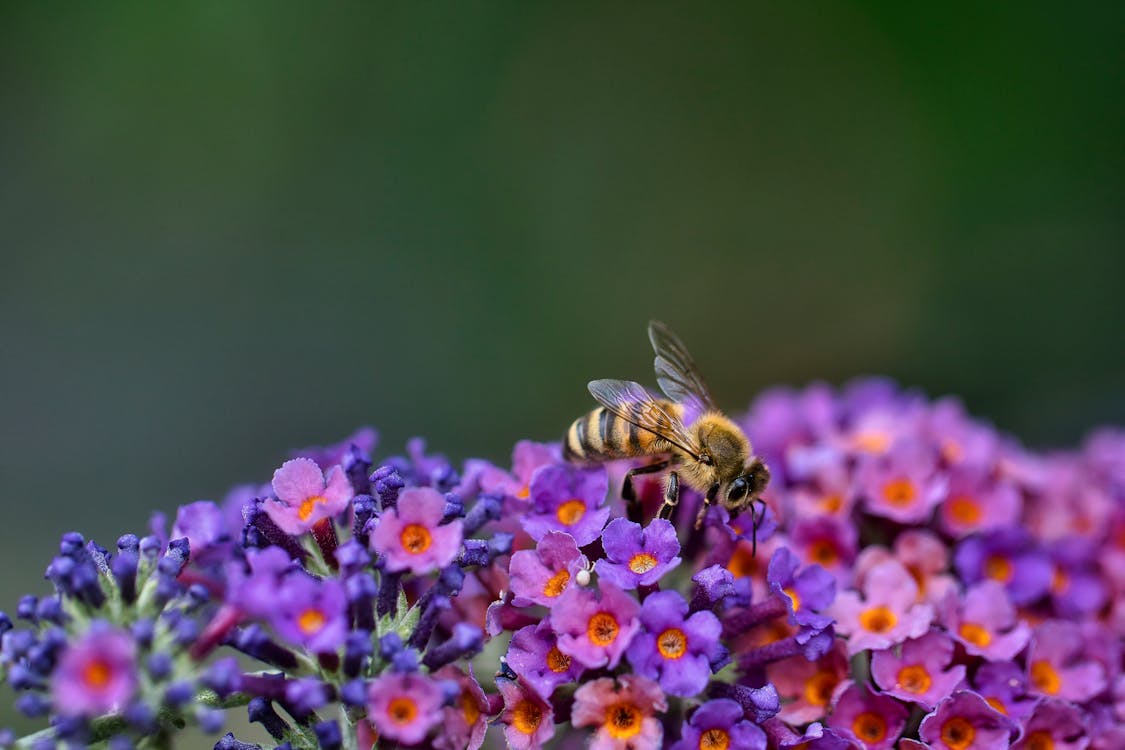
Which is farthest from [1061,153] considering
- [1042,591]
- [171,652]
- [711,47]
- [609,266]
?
[171,652]

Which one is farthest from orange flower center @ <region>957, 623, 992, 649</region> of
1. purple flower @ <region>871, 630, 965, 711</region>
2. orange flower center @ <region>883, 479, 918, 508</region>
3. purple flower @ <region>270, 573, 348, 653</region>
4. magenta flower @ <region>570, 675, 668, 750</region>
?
purple flower @ <region>270, 573, 348, 653</region>

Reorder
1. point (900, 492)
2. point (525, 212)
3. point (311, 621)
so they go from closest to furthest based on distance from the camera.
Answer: point (311, 621) < point (900, 492) < point (525, 212)

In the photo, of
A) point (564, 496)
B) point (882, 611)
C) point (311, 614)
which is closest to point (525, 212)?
point (564, 496)

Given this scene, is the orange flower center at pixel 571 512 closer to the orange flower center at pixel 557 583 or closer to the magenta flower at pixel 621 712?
the orange flower center at pixel 557 583

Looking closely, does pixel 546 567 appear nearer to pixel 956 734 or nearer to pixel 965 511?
pixel 956 734

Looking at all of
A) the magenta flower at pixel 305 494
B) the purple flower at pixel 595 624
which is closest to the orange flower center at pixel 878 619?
the purple flower at pixel 595 624

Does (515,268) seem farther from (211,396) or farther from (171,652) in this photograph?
(171,652)

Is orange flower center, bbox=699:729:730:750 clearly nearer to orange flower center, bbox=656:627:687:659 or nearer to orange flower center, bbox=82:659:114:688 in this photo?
orange flower center, bbox=656:627:687:659
